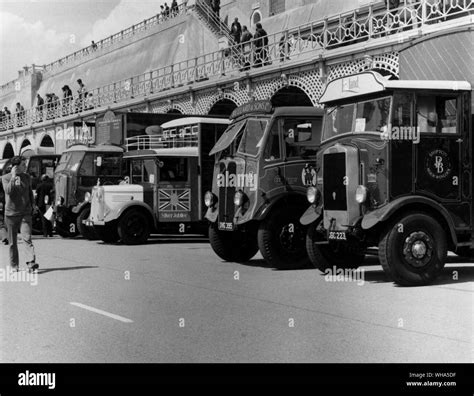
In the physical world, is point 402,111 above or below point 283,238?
above

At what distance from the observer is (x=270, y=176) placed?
12.9m

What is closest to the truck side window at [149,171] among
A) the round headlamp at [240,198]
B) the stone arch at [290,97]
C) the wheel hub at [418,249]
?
the round headlamp at [240,198]

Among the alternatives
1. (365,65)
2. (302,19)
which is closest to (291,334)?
(365,65)

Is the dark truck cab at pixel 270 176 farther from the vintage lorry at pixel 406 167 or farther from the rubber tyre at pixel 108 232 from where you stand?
the rubber tyre at pixel 108 232

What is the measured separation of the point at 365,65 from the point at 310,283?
1117cm

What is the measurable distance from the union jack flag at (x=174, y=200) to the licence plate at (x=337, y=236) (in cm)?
818

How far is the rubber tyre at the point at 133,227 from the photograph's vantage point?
18625mm

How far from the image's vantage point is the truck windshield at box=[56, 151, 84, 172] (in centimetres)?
2120

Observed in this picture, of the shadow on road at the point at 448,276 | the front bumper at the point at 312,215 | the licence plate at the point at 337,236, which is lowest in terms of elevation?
the shadow on road at the point at 448,276

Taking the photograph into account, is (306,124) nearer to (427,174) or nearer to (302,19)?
(427,174)

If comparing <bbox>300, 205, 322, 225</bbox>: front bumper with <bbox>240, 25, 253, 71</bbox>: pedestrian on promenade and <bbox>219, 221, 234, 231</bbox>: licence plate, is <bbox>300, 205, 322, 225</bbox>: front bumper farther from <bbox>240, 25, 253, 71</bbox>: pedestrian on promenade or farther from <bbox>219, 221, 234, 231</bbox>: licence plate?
<bbox>240, 25, 253, 71</bbox>: pedestrian on promenade

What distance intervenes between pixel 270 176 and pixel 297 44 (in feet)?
49.9

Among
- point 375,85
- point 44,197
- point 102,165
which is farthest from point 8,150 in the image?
point 375,85

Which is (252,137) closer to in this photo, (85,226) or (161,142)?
(161,142)
